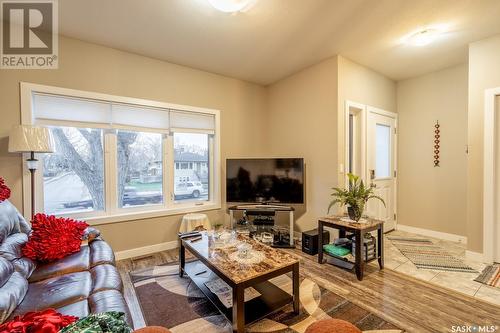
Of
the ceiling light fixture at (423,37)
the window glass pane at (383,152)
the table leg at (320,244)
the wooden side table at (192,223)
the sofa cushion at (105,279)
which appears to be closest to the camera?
the sofa cushion at (105,279)

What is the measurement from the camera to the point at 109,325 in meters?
0.85

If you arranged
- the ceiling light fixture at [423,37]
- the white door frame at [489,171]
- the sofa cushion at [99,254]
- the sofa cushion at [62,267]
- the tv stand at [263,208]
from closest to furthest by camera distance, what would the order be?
the sofa cushion at [62,267] → the sofa cushion at [99,254] → the ceiling light fixture at [423,37] → the white door frame at [489,171] → the tv stand at [263,208]

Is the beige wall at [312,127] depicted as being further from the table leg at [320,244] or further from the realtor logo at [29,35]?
the realtor logo at [29,35]

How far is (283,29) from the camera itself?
2.64 metres

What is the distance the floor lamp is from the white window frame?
1.30 feet

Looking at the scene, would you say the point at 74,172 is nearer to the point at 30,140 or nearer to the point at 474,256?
the point at 30,140

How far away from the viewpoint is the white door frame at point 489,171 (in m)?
2.76

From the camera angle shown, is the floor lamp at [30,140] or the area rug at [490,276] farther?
the area rug at [490,276]

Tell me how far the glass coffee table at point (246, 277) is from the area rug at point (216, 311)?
92 mm

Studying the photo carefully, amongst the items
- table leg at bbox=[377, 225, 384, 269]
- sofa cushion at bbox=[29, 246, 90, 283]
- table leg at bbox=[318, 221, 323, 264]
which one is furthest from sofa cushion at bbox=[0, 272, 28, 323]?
table leg at bbox=[377, 225, 384, 269]

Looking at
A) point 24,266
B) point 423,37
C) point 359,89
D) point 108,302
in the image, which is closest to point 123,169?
point 24,266

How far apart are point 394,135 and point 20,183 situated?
211 inches

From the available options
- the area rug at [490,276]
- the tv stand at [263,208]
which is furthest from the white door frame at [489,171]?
the tv stand at [263,208]

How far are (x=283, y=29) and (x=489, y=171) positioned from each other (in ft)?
9.67
